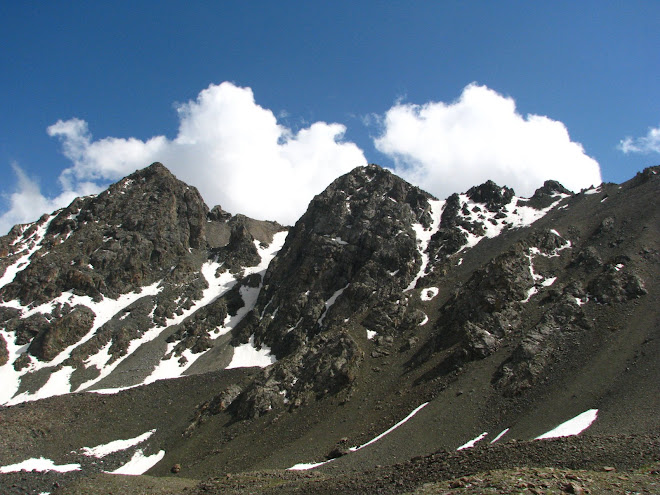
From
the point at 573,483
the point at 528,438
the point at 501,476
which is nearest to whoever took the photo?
the point at 573,483

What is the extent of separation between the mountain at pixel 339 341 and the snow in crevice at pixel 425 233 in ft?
2.09

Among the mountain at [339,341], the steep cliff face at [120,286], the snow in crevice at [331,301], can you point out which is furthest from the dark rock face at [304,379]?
the steep cliff face at [120,286]

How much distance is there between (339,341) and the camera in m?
74.3

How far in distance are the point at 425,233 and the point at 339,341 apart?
164ft

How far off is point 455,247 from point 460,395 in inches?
2121

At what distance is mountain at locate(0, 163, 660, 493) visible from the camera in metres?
41.6

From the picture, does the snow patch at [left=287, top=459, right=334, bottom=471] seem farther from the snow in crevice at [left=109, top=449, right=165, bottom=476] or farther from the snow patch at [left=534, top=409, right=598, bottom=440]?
the snow in crevice at [left=109, top=449, right=165, bottom=476]

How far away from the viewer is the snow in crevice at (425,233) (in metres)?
94.3

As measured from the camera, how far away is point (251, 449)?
5622 cm

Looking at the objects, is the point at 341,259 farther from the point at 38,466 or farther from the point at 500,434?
the point at 38,466

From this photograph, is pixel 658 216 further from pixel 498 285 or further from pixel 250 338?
pixel 250 338

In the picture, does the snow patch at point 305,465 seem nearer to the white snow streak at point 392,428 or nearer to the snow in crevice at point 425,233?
the white snow streak at point 392,428

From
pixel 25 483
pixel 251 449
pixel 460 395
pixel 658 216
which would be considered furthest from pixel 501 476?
pixel 658 216

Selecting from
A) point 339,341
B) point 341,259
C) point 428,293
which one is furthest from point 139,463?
point 341,259
